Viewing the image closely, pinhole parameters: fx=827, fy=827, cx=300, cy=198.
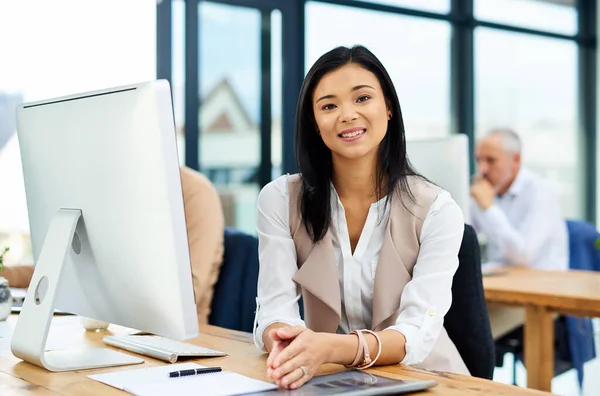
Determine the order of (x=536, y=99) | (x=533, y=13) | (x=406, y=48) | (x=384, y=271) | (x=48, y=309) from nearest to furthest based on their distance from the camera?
(x=48, y=309) < (x=384, y=271) < (x=406, y=48) < (x=533, y=13) < (x=536, y=99)

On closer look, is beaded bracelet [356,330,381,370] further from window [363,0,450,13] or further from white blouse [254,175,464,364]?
window [363,0,450,13]

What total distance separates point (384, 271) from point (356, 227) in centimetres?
17

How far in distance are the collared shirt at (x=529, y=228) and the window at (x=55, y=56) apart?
6.87ft

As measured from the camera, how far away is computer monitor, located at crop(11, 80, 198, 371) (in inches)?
53.1

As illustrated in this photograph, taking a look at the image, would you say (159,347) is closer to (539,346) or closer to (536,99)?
(539,346)

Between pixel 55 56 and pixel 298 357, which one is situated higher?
pixel 55 56

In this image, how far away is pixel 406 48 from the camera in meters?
5.91

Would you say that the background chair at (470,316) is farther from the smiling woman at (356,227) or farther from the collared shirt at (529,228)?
the collared shirt at (529,228)

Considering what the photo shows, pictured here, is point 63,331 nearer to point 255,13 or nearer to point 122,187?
point 122,187

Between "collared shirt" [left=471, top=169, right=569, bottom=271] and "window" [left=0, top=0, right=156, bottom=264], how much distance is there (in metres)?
2.09

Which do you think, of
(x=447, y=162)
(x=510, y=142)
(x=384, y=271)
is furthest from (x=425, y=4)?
(x=384, y=271)

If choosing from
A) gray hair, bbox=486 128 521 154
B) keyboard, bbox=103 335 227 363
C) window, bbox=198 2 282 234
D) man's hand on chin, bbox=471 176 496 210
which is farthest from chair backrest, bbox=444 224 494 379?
window, bbox=198 2 282 234

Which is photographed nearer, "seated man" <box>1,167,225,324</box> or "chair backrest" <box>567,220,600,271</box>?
"seated man" <box>1,167,225,324</box>

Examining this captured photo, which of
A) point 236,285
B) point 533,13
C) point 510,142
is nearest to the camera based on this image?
point 236,285
